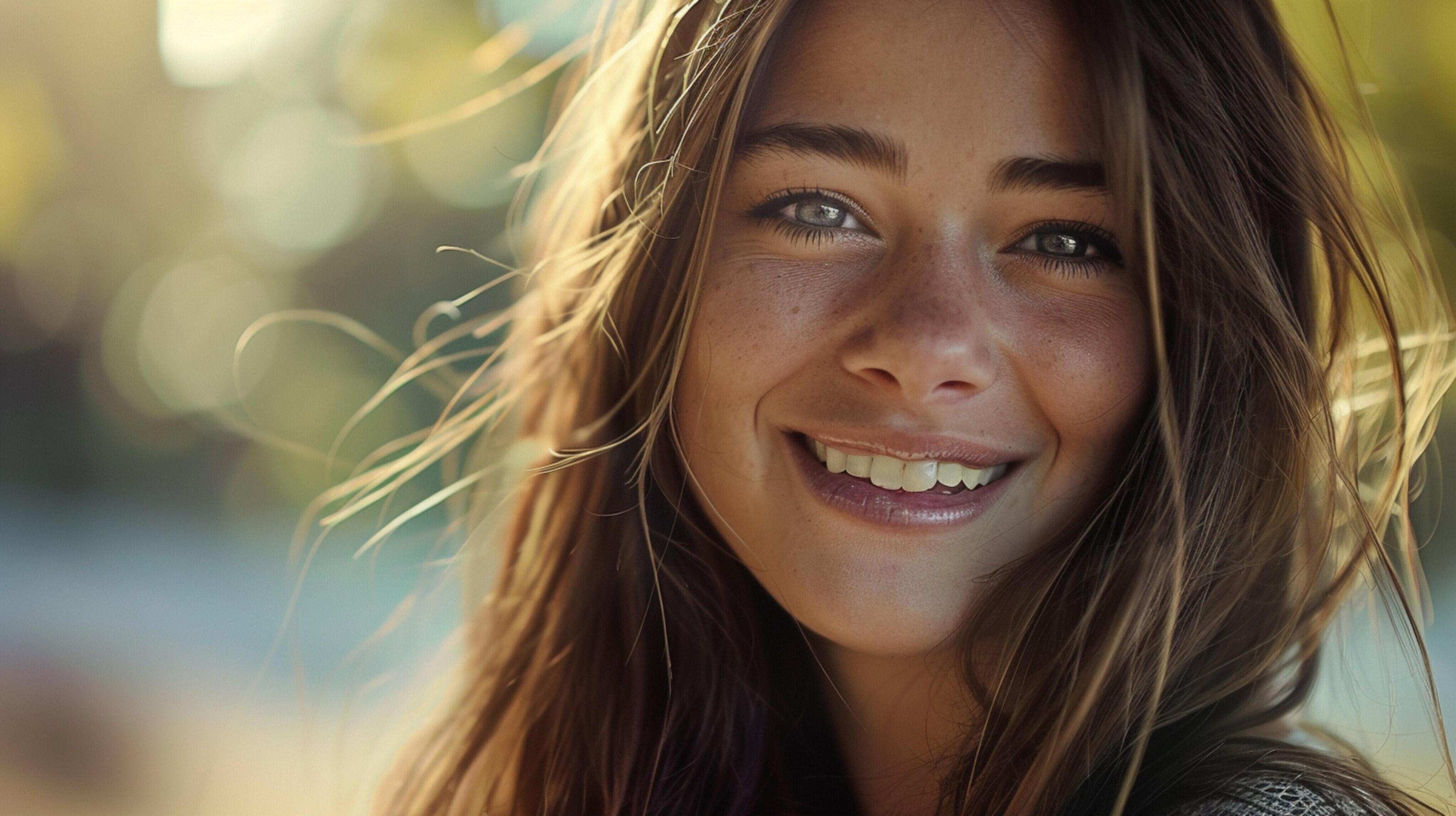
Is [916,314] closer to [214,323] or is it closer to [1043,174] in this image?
[1043,174]

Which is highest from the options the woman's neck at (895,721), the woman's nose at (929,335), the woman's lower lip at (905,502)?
the woman's nose at (929,335)

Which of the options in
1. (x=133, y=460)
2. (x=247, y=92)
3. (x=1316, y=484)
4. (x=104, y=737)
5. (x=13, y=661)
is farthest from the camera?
(x=133, y=460)

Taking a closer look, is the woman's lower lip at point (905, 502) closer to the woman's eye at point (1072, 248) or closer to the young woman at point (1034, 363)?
the young woman at point (1034, 363)

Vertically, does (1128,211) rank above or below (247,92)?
below

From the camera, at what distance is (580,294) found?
177 cm

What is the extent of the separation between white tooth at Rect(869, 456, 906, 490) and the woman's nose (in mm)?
97

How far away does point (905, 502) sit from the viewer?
4.72 ft

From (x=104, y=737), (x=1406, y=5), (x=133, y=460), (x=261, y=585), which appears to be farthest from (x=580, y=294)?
(x=133, y=460)

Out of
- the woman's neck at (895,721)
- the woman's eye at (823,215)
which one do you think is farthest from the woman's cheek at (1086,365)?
the woman's neck at (895,721)

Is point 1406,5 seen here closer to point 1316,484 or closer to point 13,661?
point 1316,484

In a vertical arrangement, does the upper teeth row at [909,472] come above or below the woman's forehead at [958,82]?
below

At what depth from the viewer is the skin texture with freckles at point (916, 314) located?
4.50ft

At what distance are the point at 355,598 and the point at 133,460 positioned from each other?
2.73 m

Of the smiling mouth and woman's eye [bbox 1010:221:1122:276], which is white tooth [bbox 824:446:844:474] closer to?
the smiling mouth
